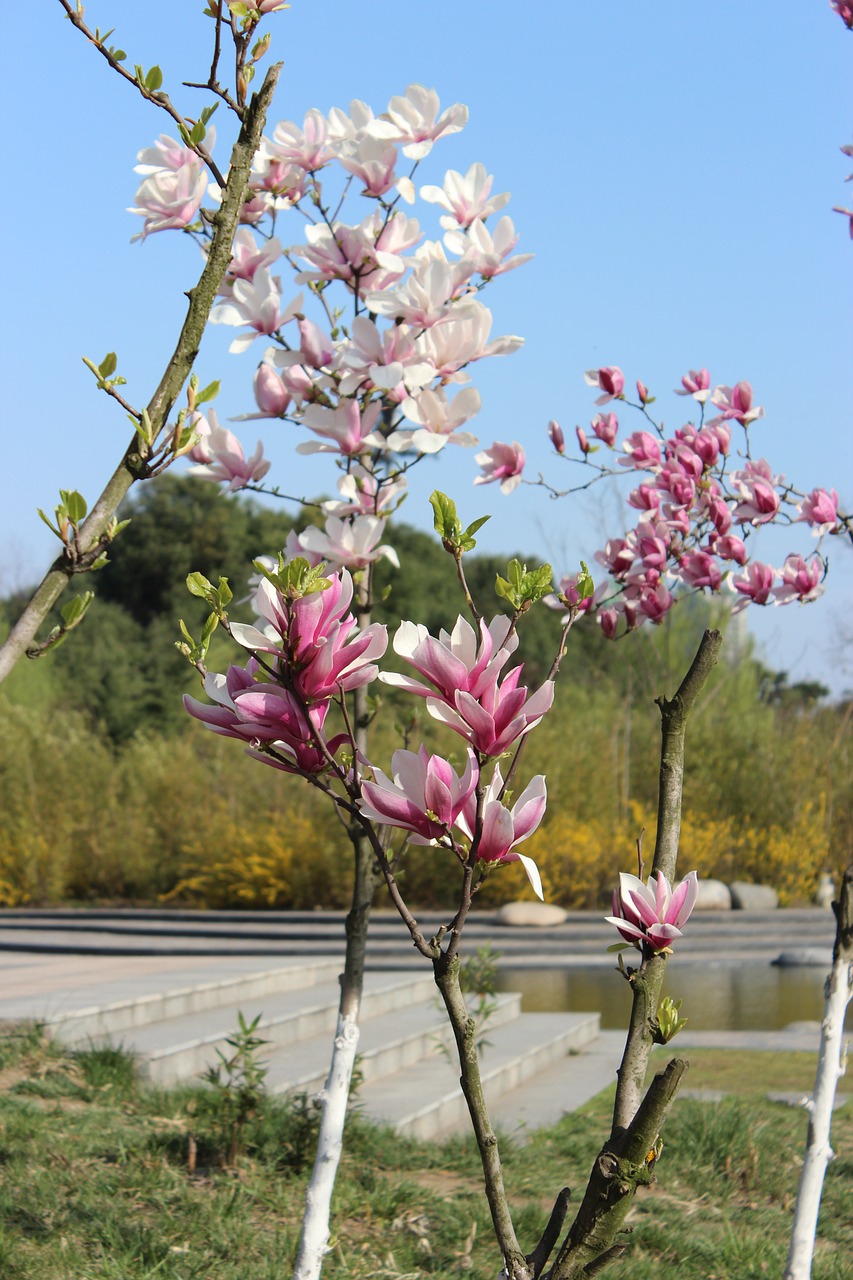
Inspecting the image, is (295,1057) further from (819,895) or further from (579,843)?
(819,895)

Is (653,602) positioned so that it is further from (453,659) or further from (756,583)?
(453,659)

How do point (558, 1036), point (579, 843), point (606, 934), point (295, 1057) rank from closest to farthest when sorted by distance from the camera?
1. point (295, 1057)
2. point (558, 1036)
3. point (606, 934)
4. point (579, 843)

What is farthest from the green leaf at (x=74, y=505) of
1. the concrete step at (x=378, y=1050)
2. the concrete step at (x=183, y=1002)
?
the concrete step at (x=183, y=1002)

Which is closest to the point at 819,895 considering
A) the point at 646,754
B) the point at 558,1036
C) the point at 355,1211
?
the point at 646,754

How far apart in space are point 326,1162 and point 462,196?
6.57 feet

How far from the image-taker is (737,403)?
3.80m

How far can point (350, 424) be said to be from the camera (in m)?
2.44

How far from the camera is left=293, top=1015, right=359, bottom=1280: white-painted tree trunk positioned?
2406 mm

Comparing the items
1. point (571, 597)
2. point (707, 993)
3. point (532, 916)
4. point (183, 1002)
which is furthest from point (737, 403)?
point (532, 916)

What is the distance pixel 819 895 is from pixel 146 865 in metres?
6.71

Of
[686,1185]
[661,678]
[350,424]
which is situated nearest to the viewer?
[350,424]

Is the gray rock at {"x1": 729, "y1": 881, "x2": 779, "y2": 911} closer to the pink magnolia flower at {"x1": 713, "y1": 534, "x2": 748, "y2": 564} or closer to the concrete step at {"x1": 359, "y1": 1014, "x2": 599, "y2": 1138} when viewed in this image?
the concrete step at {"x1": 359, "y1": 1014, "x2": 599, "y2": 1138}

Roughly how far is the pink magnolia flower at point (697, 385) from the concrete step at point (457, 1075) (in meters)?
2.33

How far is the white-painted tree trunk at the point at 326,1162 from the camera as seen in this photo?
241cm
